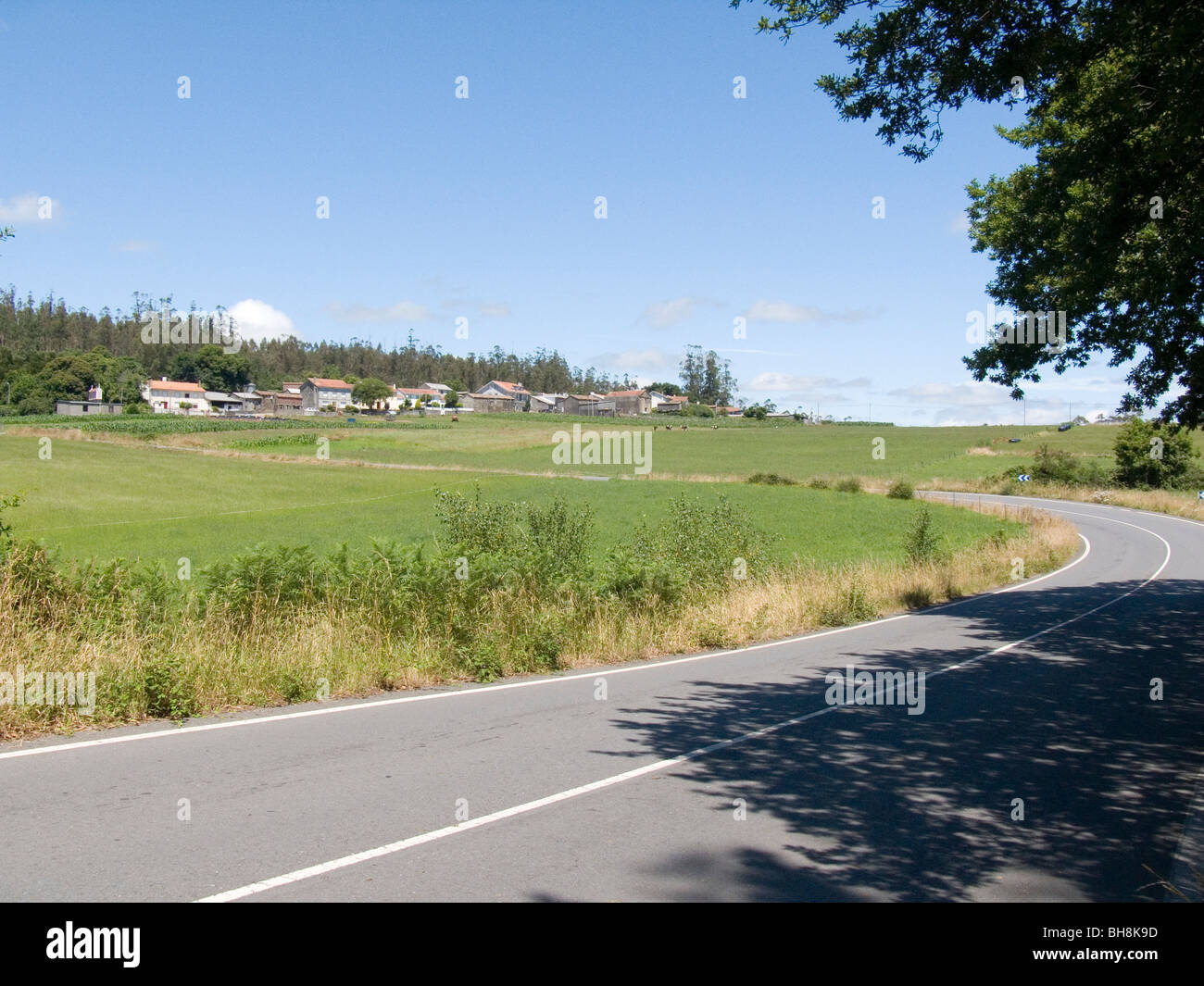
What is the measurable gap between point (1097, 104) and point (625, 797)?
912 centimetres

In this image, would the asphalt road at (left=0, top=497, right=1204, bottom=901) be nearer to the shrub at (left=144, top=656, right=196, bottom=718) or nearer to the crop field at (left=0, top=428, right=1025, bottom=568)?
the shrub at (left=144, top=656, right=196, bottom=718)

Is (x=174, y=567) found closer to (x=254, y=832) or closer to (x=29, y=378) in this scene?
(x=254, y=832)

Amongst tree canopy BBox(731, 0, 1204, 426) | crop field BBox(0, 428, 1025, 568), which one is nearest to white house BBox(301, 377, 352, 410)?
crop field BBox(0, 428, 1025, 568)

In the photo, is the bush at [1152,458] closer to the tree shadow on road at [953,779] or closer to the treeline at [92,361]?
the tree shadow on road at [953,779]

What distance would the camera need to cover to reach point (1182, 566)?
31531mm

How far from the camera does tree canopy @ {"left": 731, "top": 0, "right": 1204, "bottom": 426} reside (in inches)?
326

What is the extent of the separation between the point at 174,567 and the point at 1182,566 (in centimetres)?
3133

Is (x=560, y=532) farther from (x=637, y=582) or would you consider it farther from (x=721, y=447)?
(x=721, y=447)

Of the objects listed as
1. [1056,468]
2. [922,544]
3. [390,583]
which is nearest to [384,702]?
[390,583]

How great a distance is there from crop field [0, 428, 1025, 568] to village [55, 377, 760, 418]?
2449 inches

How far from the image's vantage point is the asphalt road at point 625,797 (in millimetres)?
4910

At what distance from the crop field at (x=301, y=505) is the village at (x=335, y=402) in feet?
204

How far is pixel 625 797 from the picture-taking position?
20.9 ft
